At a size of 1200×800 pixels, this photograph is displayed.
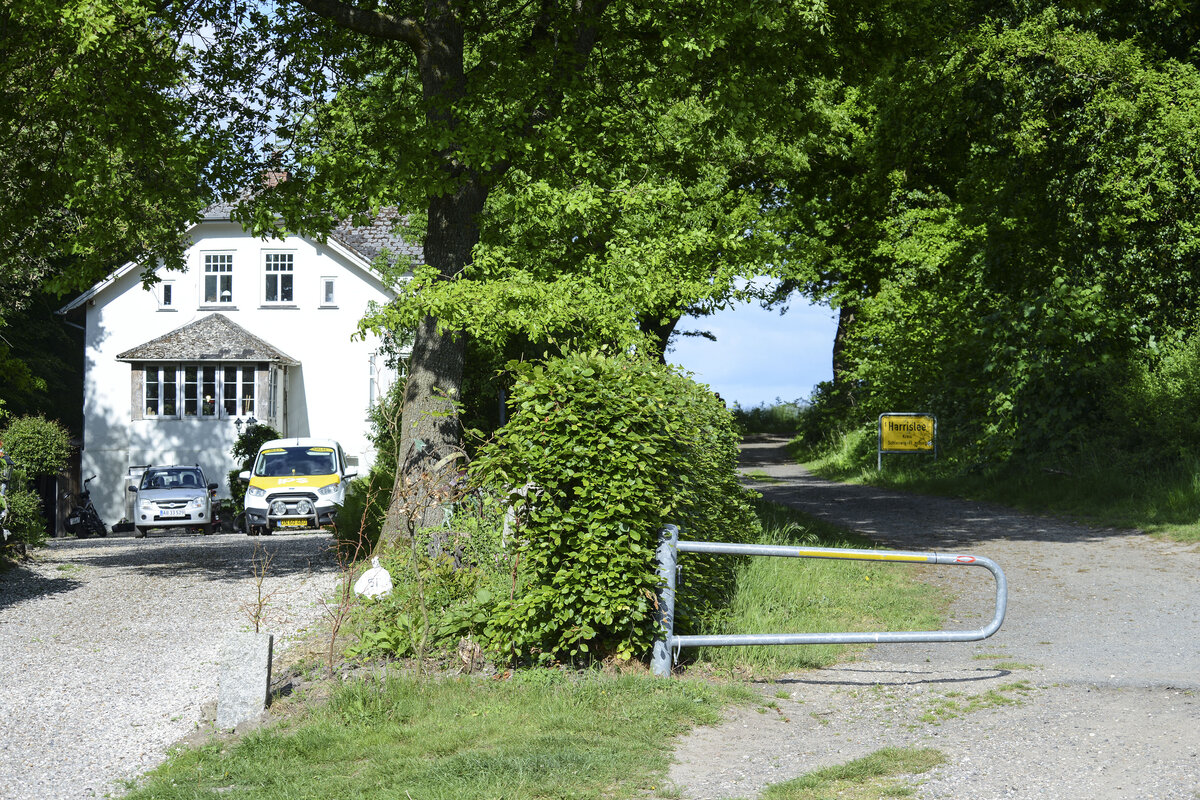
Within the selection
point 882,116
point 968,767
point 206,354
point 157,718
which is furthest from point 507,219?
point 206,354

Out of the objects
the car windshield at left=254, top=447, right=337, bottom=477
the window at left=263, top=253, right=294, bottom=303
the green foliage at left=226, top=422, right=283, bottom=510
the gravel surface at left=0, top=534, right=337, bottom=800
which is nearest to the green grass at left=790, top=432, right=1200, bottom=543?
the gravel surface at left=0, top=534, right=337, bottom=800

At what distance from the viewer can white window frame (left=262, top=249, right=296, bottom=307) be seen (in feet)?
125

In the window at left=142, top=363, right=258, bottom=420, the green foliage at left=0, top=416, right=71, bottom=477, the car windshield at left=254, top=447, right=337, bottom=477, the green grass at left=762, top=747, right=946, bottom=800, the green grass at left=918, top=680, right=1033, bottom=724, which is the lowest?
the green grass at left=762, top=747, right=946, bottom=800

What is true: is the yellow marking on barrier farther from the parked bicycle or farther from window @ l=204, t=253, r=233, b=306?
window @ l=204, t=253, r=233, b=306

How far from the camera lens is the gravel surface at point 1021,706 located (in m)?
5.40

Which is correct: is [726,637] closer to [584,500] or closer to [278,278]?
[584,500]

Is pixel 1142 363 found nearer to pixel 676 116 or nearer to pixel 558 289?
pixel 676 116

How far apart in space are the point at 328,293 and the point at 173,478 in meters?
9.17

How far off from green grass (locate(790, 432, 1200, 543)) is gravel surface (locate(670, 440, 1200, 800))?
13.5ft

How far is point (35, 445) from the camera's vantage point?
29094 millimetres

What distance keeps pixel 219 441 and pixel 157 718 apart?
31916 mm

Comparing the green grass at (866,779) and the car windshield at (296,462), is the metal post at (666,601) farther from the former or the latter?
the car windshield at (296,462)

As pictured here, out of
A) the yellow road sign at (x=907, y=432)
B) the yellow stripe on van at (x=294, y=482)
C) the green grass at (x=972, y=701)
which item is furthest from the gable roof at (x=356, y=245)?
the green grass at (x=972, y=701)

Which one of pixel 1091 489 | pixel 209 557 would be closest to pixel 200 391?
pixel 209 557
